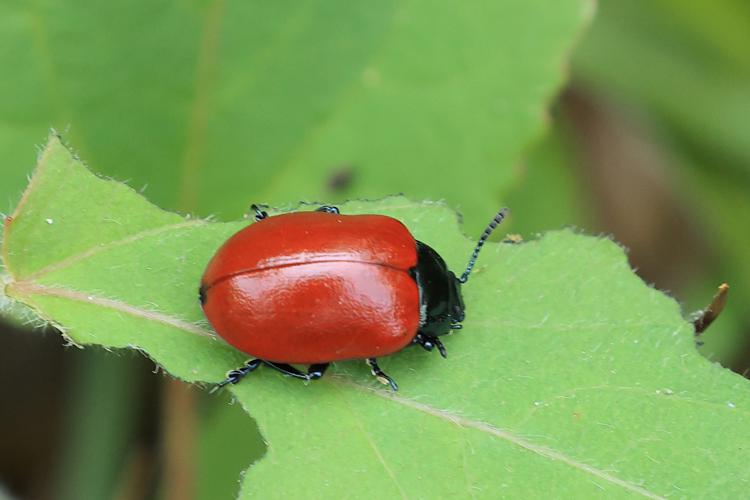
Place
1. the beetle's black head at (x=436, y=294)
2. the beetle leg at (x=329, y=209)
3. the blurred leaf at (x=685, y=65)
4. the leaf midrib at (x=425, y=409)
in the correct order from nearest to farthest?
the leaf midrib at (x=425, y=409) → the beetle's black head at (x=436, y=294) → the beetle leg at (x=329, y=209) → the blurred leaf at (x=685, y=65)

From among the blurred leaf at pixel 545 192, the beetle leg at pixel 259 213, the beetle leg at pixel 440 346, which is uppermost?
the blurred leaf at pixel 545 192

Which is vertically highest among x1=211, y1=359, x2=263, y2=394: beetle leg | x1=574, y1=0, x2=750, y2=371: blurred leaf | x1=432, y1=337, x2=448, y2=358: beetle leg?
x1=574, y1=0, x2=750, y2=371: blurred leaf

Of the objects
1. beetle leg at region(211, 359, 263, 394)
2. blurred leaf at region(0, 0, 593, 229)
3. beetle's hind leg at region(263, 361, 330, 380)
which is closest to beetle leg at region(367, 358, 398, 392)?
beetle's hind leg at region(263, 361, 330, 380)

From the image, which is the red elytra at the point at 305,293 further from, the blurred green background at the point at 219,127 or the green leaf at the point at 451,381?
the blurred green background at the point at 219,127

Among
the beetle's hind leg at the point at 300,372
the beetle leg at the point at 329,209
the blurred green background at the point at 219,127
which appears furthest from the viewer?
the blurred green background at the point at 219,127

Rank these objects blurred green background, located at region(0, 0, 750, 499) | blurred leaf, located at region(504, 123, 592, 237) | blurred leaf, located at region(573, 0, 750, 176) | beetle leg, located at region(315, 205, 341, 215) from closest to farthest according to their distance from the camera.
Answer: beetle leg, located at region(315, 205, 341, 215) < blurred green background, located at region(0, 0, 750, 499) < blurred leaf, located at region(504, 123, 592, 237) < blurred leaf, located at region(573, 0, 750, 176)

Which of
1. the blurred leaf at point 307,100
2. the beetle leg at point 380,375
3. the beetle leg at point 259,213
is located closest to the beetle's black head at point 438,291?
the beetle leg at point 380,375

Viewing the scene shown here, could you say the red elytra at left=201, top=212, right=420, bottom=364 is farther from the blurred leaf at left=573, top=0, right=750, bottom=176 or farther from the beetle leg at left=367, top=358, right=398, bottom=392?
the blurred leaf at left=573, top=0, right=750, bottom=176

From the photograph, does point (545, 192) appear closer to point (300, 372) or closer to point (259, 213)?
point (259, 213)

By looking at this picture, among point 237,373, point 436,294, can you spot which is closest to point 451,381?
point 436,294
